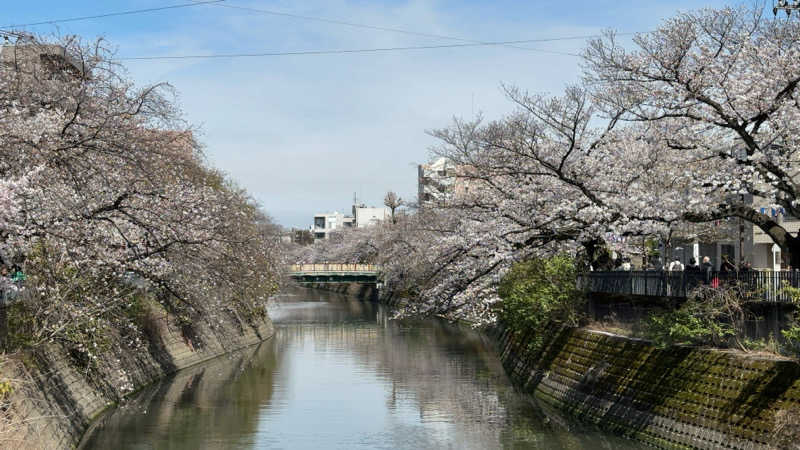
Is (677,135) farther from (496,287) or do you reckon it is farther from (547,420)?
(496,287)

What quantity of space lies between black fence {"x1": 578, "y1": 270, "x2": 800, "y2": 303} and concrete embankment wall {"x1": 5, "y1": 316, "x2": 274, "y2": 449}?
11.9m

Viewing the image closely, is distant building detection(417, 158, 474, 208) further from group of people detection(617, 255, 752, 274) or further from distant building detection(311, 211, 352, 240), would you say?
distant building detection(311, 211, 352, 240)

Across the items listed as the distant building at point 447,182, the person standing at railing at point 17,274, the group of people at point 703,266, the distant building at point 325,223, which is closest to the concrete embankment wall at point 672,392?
the group of people at point 703,266

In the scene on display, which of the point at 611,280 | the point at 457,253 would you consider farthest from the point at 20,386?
the point at 611,280

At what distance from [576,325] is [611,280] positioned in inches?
83.9

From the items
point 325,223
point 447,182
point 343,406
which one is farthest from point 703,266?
point 325,223

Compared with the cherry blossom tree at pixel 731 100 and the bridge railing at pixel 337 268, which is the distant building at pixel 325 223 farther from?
the cherry blossom tree at pixel 731 100

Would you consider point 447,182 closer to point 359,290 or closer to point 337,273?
point 337,273

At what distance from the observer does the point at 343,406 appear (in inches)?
937

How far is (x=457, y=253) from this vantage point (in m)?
22.4

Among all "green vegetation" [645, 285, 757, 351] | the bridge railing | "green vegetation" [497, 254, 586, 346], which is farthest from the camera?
the bridge railing

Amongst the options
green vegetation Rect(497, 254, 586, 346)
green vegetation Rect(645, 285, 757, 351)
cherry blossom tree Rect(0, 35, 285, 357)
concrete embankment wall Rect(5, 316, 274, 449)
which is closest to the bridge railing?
concrete embankment wall Rect(5, 316, 274, 449)

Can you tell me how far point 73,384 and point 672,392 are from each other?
1230 cm

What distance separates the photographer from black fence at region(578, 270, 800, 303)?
15664 mm
